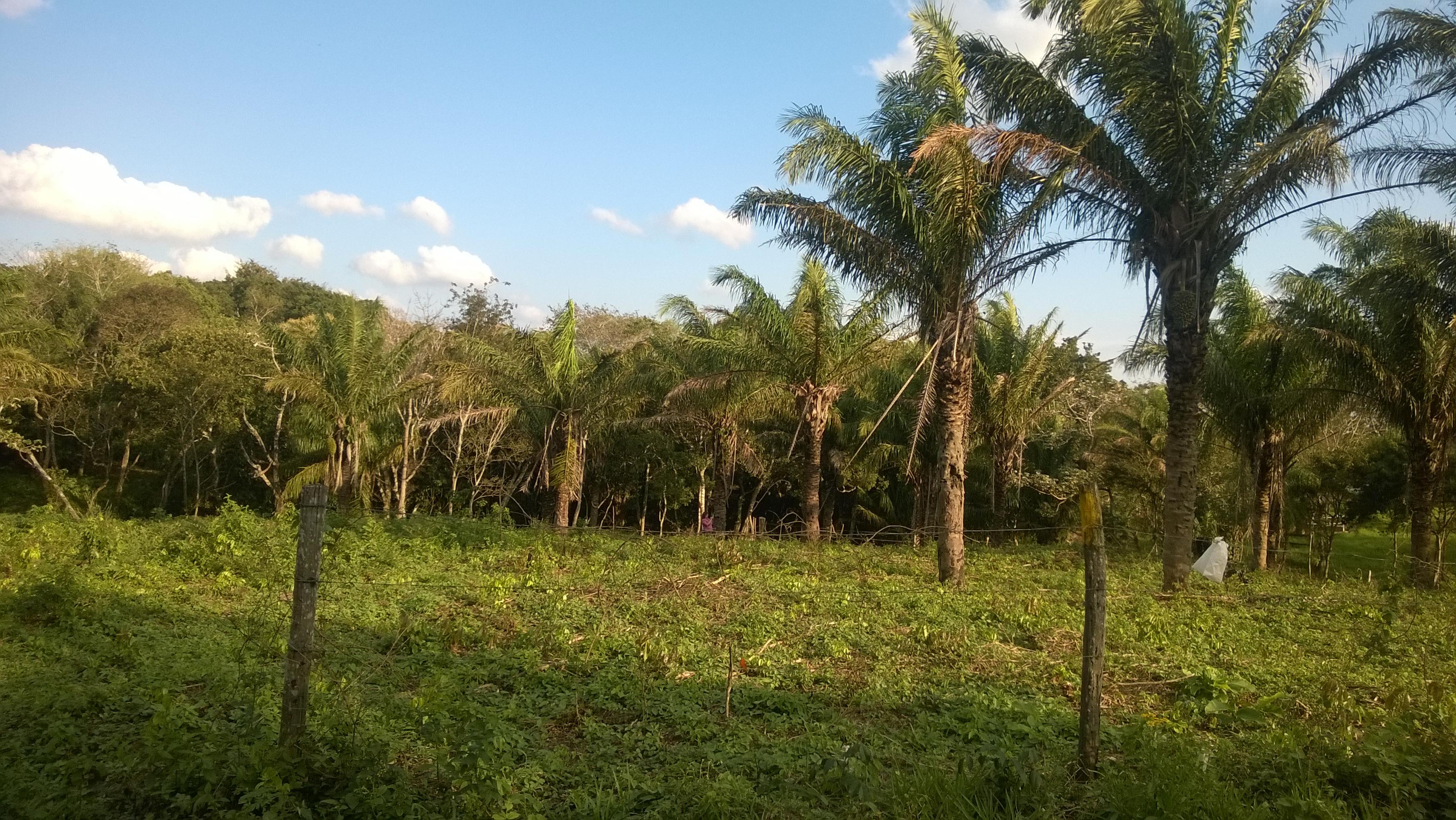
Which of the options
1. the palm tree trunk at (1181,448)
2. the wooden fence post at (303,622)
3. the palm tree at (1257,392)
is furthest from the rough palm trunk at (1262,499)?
the wooden fence post at (303,622)

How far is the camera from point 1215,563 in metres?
12.9

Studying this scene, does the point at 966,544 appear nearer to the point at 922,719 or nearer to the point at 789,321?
the point at 789,321

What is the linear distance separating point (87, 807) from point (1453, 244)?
630 inches

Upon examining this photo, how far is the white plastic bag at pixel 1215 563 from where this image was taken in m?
12.8

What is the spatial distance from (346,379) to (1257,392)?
1743cm

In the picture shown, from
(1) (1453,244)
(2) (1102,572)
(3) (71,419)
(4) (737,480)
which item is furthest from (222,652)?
(3) (71,419)

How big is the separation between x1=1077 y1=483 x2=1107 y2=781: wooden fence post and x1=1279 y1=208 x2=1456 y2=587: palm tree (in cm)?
1027

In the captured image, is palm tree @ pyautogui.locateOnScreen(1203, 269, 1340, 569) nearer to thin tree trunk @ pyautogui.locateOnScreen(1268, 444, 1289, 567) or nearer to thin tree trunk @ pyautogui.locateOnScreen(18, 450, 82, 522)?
thin tree trunk @ pyautogui.locateOnScreen(1268, 444, 1289, 567)

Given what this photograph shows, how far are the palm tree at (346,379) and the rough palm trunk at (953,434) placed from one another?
1142cm

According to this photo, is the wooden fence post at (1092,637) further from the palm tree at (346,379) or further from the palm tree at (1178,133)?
the palm tree at (346,379)

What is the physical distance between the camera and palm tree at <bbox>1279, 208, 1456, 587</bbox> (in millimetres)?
12969

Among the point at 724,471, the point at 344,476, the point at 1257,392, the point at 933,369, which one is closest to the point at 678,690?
the point at 933,369

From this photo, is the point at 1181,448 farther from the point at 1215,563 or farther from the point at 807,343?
the point at 807,343

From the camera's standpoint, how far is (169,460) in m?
26.7
